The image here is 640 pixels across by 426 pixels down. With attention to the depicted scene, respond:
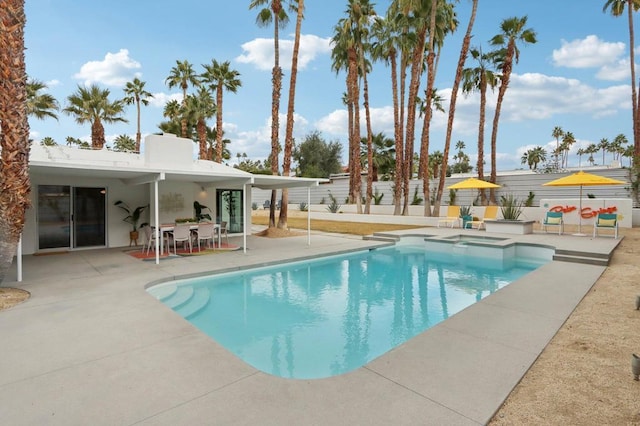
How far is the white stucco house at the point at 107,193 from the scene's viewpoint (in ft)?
32.5

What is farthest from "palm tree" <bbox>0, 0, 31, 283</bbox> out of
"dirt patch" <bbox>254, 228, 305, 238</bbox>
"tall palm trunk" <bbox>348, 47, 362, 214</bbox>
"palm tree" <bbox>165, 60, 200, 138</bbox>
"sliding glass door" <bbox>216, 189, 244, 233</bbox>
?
"palm tree" <bbox>165, 60, 200, 138</bbox>

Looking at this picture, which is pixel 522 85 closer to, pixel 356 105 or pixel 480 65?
pixel 480 65

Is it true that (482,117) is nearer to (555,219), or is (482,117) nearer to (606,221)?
(555,219)

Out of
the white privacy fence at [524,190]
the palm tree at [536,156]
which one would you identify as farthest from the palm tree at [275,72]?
the palm tree at [536,156]

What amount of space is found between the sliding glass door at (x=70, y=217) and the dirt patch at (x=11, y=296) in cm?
534

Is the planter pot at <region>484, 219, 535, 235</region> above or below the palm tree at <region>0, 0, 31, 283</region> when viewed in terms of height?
below

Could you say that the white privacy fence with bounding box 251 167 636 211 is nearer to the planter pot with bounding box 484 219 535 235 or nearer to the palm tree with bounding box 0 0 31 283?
the planter pot with bounding box 484 219 535 235

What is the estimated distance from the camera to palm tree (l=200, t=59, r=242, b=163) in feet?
70.5

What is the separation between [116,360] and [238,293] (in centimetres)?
357

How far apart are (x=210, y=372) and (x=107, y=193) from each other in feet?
34.4

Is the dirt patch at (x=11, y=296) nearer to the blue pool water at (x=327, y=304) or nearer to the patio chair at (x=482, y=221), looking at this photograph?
the blue pool water at (x=327, y=304)

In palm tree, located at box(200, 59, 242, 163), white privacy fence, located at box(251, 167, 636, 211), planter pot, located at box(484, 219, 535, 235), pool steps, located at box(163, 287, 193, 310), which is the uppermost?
palm tree, located at box(200, 59, 242, 163)

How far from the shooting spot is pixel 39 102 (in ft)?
57.7

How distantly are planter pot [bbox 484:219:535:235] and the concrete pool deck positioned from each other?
899 cm
